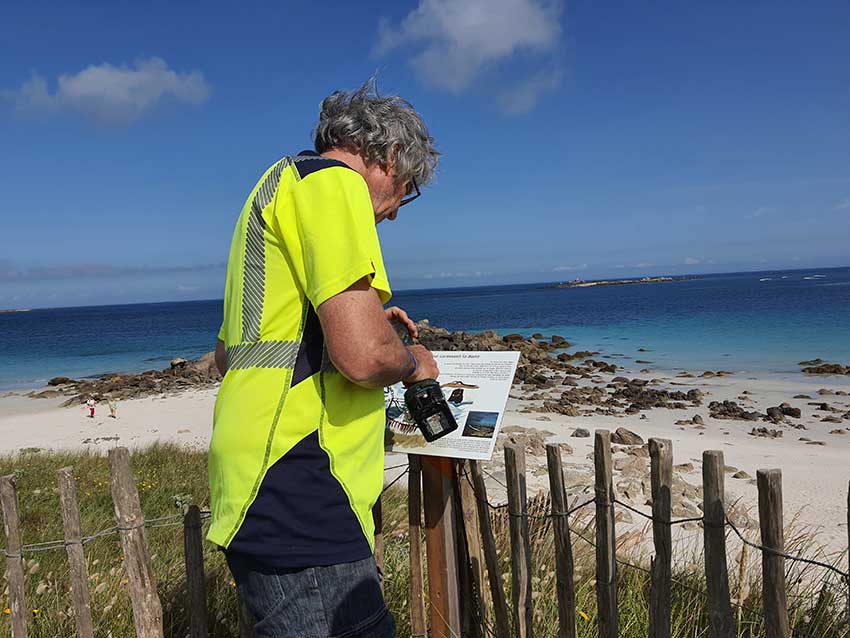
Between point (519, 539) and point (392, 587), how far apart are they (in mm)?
1193

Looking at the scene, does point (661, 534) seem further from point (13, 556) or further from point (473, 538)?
point (13, 556)

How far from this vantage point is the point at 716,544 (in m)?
2.23

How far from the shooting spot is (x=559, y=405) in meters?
14.9

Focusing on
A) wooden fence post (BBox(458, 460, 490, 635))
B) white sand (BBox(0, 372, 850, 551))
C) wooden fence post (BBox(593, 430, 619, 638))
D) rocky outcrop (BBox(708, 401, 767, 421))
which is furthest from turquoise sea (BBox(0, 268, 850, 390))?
wooden fence post (BBox(593, 430, 619, 638))

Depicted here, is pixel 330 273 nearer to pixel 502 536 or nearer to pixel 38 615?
pixel 38 615

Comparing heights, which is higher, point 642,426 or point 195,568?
point 195,568

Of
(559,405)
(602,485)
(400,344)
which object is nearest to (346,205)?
(400,344)

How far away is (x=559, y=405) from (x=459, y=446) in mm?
12885

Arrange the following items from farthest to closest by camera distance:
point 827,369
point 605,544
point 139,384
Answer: point 139,384 → point 827,369 → point 605,544

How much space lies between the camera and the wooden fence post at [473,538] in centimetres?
279

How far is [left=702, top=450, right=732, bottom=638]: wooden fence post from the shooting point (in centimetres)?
217

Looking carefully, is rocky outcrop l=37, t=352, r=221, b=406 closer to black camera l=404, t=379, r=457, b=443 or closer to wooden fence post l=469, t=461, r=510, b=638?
wooden fence post l=469, t=461, r=510, b=638

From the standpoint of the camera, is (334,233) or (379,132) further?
(379,132)

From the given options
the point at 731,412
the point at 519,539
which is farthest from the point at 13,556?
the point at 731,412
